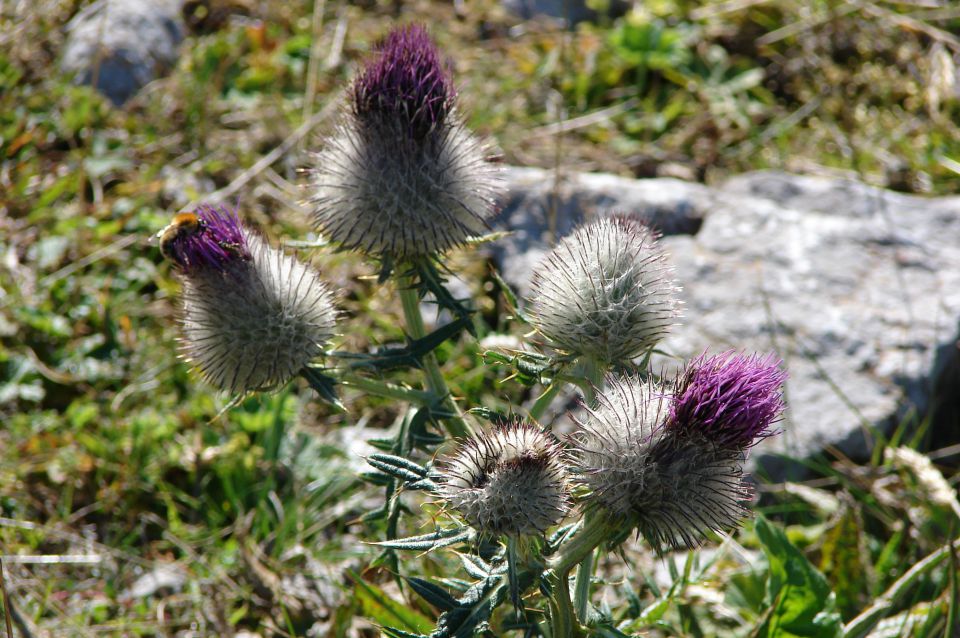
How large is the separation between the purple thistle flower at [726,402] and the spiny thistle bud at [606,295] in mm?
440

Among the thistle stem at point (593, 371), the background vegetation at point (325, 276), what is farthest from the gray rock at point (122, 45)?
the thistle stem at point (593, 371)

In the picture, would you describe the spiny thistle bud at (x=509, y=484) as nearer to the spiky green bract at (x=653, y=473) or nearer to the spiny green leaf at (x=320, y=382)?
the spiky green bract at (x=653, y=473)

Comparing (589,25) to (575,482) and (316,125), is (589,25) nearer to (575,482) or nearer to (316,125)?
(316,125)

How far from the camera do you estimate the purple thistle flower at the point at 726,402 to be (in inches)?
104

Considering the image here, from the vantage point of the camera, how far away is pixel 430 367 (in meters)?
3.49

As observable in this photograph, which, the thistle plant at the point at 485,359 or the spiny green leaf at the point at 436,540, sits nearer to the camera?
the spiny green leaf at the point at 436,540

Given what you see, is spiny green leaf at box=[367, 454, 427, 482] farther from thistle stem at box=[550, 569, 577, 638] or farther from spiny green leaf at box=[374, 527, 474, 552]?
thistle stem at box=[550, 569, 577, 638]

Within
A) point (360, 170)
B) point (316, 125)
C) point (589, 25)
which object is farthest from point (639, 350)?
point (589, 25)

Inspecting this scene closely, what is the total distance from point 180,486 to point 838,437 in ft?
12.0

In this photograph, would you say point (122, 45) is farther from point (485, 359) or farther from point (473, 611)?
point (473, 611)

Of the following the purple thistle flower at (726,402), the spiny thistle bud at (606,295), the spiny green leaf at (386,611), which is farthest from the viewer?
the spiny green leaf at (386,611)

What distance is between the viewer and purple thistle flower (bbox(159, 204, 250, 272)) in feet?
10.7

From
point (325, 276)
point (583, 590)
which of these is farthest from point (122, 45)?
point (583, 590)

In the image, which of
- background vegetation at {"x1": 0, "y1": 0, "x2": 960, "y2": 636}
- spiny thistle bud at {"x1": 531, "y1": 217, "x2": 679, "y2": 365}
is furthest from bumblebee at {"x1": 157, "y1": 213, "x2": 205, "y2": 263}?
spiny thistle bud at {"x1": 531, "y1": 217, "x2": 679, "y2": 365}
